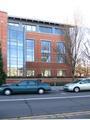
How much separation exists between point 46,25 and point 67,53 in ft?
62.4

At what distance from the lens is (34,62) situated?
60281mm

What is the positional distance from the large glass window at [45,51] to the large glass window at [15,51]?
22.8 feet

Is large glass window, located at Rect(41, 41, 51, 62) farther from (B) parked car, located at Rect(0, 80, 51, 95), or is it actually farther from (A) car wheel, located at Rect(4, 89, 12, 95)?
(A) car wheel, located at Rect(4, 89, 12, 95)

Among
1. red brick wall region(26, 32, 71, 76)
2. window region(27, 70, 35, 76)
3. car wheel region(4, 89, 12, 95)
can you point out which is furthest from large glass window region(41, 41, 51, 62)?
car wheel region(4, 89, 12, 95)

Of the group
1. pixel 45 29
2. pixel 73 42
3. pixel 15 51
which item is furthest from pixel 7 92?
pixel 45 29

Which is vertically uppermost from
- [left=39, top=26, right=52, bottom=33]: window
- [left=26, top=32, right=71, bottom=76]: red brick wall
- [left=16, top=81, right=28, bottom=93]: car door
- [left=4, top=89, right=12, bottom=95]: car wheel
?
[left=39, top=26, right=52, bottom=33]: window

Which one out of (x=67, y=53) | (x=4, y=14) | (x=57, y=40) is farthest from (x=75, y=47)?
(x=57, y=40)

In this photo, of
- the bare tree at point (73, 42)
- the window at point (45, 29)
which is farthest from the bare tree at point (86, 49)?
the window at point (45, 29)

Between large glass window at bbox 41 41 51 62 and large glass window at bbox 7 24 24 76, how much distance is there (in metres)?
6.96

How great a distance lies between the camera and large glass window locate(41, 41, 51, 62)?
61.6 metres

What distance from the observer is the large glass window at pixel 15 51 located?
54.0 meters

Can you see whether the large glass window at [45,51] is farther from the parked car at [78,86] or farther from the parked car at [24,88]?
the parked car at [24,88]

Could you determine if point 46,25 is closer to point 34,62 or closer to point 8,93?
point 34,62

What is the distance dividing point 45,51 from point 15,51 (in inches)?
353
